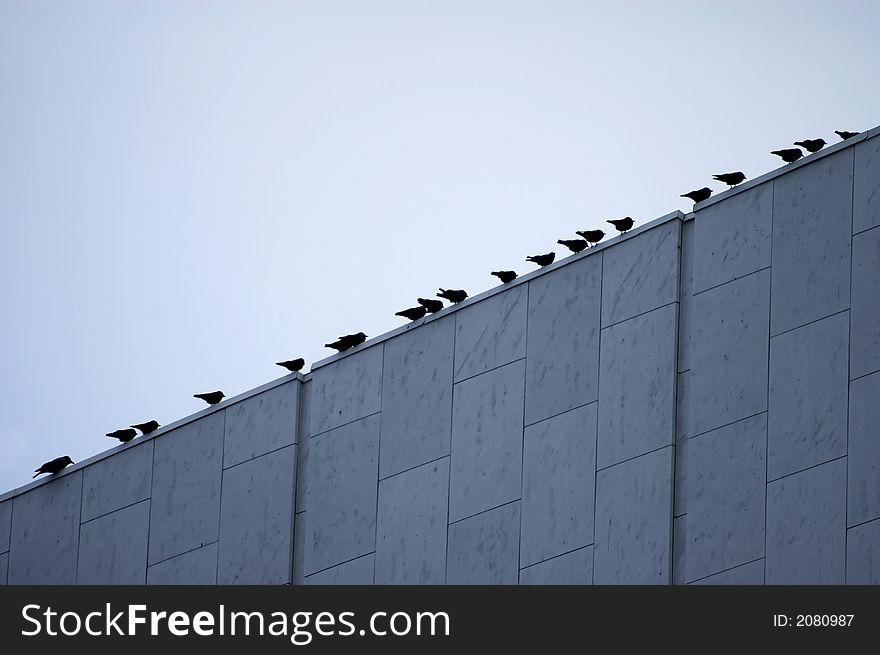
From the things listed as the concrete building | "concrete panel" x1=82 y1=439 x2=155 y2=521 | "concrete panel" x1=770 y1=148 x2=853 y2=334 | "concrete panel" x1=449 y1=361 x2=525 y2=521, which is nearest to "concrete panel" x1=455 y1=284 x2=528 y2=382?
the concrete building

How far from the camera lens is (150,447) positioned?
35.4 metres

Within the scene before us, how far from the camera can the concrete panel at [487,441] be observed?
30828mm

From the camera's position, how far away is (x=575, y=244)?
3114 cm

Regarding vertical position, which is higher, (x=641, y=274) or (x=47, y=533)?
(x=641, y=274)

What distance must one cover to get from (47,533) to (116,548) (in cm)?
176

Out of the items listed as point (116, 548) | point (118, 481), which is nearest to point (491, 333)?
point (118, 481)

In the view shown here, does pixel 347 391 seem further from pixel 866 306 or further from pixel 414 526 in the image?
pixel 866 306

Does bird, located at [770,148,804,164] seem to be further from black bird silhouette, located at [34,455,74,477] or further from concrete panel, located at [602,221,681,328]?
black bird silhouette, located at [34,455,74,477]

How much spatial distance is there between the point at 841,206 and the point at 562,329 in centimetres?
496

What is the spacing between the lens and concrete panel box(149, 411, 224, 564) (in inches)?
1344

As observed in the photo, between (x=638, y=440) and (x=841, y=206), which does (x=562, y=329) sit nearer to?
(x=638, y=440)

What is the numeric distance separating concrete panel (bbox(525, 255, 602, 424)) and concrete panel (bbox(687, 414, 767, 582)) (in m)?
2.32

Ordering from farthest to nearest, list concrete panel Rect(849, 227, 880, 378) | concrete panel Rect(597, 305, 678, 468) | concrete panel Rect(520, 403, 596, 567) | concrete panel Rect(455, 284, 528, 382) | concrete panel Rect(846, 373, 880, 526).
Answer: concrete panel Rect(455, 284, 528, 382), concrete panel Rect(520, 403, 596, 567), concrete panel Rect(597, 305, 678, 468), concrete panel Rect(849, 227, 880, 378), concrete panel Rect(846, 373, 880, 526)

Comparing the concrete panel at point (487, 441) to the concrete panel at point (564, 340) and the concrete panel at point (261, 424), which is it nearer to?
the concrete panel at point (564, 340)
